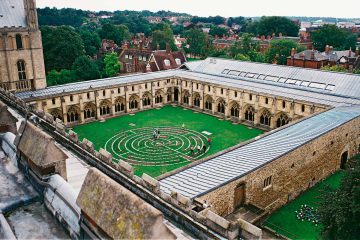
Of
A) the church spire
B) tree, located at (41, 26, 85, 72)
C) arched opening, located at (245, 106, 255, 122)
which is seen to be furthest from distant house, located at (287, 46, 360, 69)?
the church spire

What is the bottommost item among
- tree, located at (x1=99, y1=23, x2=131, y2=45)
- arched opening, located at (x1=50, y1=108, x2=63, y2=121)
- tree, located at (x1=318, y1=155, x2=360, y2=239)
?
arched opening, located at (x1=50, y1=108, x2=63, y2=121)

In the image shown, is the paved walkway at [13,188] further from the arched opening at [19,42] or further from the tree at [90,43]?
the tree at [90,43]

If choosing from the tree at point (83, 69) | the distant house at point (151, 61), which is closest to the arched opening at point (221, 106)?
the distant house at point (151, 61)

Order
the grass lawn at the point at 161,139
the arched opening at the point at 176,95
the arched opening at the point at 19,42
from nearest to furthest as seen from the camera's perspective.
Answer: the grass lawn at the point at 161,139 → the arched opening at the point at 19,42 → the arched opening at the point at 176,95

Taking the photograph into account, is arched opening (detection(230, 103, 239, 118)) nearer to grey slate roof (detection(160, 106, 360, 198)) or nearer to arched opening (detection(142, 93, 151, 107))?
arched opening (detection(142, 93, 151, 107))

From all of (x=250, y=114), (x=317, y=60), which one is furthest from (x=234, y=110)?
(x=317, y=60)

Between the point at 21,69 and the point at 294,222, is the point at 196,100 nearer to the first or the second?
the point at 21,69

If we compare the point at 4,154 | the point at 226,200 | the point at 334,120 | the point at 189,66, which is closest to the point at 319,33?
the point at 189,66
